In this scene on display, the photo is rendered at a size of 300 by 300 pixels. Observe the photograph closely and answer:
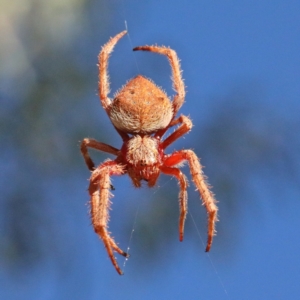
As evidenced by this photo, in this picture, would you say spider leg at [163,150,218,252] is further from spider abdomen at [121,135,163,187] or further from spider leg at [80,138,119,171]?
spider leg at [80,138,119,171]

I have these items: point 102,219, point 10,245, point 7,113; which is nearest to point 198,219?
point 10,245

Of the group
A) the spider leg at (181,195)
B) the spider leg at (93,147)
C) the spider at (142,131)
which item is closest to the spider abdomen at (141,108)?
the spider at (142,131)

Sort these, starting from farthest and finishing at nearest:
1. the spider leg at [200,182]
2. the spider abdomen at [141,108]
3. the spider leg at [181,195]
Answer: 1. the spider abdomen at [141,108]
2. the spider leg at [181,195]
3. the spider leg at [200,182]

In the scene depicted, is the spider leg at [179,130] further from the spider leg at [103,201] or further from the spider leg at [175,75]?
the spider leg at [103,201]

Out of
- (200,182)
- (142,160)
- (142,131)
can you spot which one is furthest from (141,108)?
(200,182)

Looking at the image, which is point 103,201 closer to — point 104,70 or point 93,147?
point 93,147

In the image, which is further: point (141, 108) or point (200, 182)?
point (141, 108)

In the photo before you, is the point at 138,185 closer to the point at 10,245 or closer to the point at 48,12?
the point at 10,245

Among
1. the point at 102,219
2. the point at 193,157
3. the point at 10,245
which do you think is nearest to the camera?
the point at 102,219
